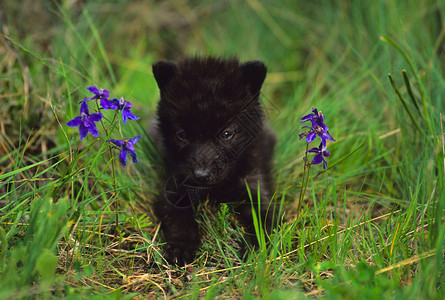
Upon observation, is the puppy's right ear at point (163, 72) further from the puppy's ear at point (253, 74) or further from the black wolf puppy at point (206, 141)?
the puppy's ear at point (253, 74)

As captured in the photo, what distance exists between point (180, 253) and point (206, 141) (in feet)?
2.63

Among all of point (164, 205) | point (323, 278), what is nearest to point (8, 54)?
point (164, 205)

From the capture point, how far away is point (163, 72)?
10.9ft

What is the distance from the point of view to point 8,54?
415 cm

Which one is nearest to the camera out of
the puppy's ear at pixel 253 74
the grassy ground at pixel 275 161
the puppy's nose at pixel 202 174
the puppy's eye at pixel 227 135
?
the grassy ground at pixel 275 161

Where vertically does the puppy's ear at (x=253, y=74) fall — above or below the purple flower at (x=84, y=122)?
above

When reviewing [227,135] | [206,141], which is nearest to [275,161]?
[227,135]

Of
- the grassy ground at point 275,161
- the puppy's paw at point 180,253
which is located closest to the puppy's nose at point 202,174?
the grassy ground at point 275,161

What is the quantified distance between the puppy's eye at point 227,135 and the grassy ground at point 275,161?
1.87 feet

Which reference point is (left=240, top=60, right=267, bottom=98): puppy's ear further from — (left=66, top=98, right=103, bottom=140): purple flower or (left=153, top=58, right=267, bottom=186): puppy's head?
(left=66, top=98, right=103, bottom=140): purple flower

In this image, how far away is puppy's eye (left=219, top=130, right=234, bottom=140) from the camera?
10.3 feet

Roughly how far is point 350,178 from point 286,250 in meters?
1.06

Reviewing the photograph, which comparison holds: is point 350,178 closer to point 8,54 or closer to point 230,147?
point 230,147

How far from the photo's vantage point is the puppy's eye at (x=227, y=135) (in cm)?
315
